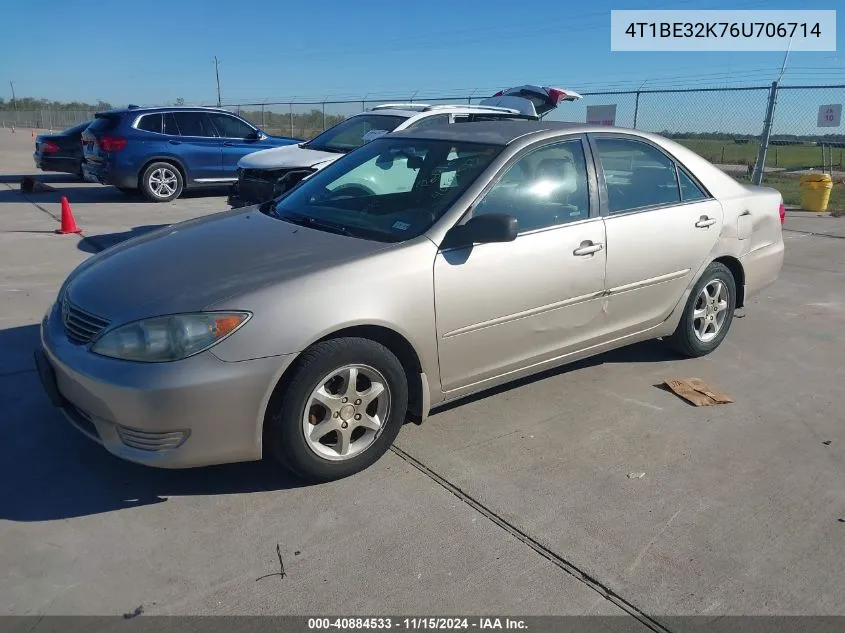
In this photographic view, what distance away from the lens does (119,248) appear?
4.05 m

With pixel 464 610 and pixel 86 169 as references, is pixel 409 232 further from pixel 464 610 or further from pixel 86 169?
pixel 86 169

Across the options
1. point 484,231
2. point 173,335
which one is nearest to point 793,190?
point 484,231

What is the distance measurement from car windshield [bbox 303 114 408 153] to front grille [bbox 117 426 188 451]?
7.30m

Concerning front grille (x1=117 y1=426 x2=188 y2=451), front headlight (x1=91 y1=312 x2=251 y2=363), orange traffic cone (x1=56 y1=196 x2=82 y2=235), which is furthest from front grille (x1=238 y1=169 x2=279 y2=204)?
front grille (x1=117 y1=426 x2=188 y2=451)

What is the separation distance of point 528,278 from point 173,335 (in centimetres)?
182

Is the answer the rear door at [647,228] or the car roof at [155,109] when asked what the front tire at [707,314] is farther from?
the car roof at [155,109]

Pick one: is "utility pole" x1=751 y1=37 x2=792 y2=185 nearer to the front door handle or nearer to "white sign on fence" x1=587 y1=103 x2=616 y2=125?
"white sign on fence" x1=587 y1=103 x2=616 y2=125

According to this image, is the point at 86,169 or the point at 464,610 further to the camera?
the point at 86,169

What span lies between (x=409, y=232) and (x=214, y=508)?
1.59 m

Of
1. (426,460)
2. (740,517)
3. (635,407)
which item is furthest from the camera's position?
(635,407)

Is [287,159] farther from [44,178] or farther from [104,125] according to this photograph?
[44,178]

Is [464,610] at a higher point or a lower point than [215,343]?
lower

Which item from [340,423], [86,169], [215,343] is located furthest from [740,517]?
[86,169]

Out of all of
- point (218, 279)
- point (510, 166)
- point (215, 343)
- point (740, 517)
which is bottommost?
point (740, 517)
